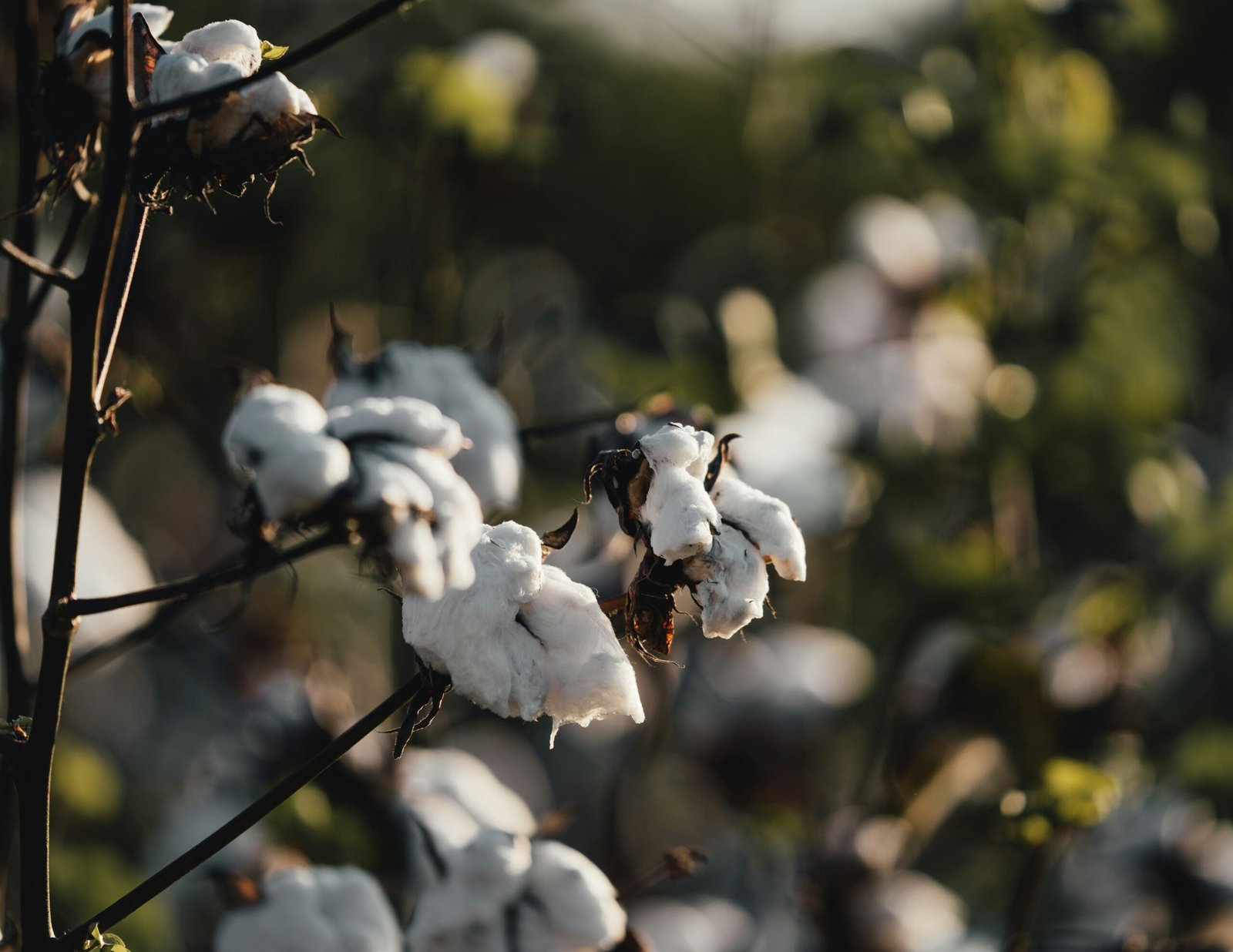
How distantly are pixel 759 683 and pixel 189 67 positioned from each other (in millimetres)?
1016

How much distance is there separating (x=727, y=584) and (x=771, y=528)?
0.11ft

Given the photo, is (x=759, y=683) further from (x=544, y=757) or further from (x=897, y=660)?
(x=544, y=757)

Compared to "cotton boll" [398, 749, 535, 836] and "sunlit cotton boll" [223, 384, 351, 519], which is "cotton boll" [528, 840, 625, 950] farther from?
"sunlit cotton boll" [223, 384, 351, 519]

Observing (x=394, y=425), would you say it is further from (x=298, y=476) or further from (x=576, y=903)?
(x=576, y=903)

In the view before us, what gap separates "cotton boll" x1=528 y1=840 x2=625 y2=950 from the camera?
683 mm

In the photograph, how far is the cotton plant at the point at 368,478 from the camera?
452 mm

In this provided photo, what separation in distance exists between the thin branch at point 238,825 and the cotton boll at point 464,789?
32cm

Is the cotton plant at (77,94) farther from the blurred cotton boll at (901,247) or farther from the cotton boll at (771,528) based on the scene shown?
the blurred cotton boll at (901,247)

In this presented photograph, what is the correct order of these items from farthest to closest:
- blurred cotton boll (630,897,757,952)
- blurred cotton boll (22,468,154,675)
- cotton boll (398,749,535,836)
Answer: blurred cotton boll (630,897,757,952) → blurred cotton boll (22,468,154,675) → cotton boll (398,749,535,836)

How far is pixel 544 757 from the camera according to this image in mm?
2340

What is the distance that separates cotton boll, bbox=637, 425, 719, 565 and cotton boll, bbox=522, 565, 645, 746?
1.8 inches

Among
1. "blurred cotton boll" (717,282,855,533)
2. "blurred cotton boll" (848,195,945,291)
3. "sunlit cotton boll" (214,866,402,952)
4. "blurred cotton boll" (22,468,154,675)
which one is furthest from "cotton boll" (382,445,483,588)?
"blurred cotton boll" (848,195,945,291)

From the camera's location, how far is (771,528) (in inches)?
21.2

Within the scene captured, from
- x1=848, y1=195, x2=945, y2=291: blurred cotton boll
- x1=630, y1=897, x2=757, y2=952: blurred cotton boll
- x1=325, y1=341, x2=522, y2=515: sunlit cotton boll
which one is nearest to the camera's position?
x1=325, y1=341, x2=522, y2=515: sunlit cotton boll
